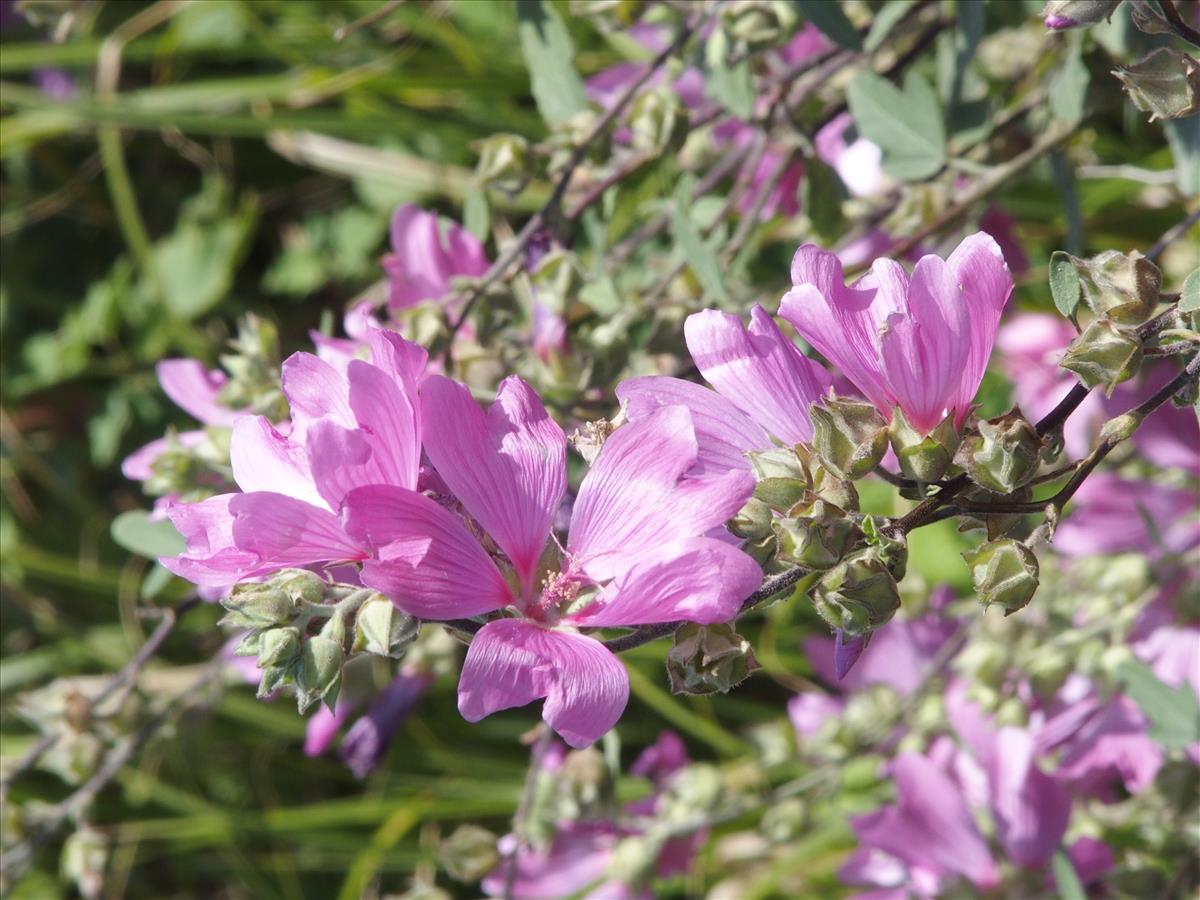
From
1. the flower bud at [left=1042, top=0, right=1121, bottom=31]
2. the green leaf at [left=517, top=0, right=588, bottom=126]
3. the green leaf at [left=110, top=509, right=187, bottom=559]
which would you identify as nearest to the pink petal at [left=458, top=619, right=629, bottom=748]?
the flower bud at [left=1042, top=0, right=1121, bottom=31]

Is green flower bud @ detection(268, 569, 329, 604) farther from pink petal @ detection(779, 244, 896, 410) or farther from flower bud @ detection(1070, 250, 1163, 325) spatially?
flower bud @ detection(1070, 250, 1163, 325)

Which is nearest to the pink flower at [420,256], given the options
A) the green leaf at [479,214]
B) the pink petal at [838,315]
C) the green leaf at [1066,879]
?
the green leaf at [479,214]

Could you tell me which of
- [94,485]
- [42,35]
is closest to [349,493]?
[94,485]

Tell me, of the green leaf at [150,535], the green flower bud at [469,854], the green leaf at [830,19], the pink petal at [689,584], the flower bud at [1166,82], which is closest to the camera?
the pink petal at [689,584]

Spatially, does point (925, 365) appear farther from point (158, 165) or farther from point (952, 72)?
point (158, 165)

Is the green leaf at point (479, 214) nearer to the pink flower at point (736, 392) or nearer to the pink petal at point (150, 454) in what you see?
the pink petal at point (150, 454)

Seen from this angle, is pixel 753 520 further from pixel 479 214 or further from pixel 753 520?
pixel 479 214
